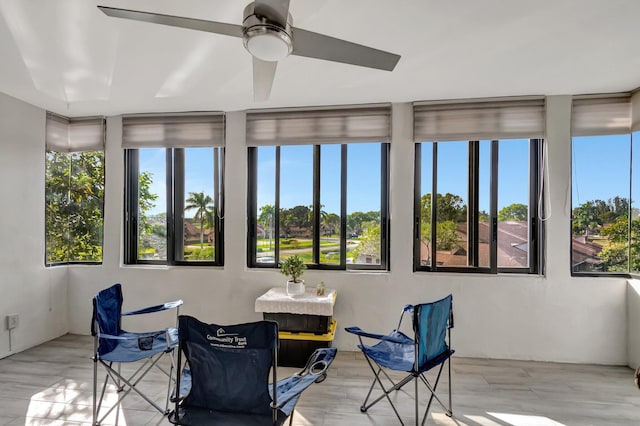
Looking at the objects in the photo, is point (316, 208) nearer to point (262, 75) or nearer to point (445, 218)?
point (445, 218)

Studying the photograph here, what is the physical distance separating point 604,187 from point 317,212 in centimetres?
289

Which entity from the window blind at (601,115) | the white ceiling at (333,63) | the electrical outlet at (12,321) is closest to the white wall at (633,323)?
the window blind at (601,115)

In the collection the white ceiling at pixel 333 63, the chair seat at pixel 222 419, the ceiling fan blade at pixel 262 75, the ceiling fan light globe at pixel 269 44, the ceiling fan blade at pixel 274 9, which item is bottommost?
the chair seat at pixel 222 419

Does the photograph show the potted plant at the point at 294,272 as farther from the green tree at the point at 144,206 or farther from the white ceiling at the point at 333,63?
the green tree at the point at 144,206

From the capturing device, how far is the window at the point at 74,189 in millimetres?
4023

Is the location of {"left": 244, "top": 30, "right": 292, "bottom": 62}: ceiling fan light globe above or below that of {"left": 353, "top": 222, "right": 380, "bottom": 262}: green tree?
above

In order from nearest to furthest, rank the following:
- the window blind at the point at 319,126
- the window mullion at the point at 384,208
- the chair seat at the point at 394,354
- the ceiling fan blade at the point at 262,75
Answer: the ceiling fan blade at the point at 262,75
the chair seat at the point at 394,354
the window blind at the point at 319,126
the window mullion at the point at 384,208

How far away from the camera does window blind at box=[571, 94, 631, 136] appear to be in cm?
335

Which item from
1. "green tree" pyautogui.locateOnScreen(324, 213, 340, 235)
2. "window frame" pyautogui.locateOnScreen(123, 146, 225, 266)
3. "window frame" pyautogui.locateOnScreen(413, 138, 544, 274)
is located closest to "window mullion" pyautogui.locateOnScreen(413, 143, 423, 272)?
"window frame" pyautogui.locateOnScreen(413, 138, 544, 274)

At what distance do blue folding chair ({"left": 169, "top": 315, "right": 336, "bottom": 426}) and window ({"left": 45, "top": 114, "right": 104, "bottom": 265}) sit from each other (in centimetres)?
322

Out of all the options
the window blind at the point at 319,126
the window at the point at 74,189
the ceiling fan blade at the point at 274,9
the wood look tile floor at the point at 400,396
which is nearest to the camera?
the ceiling fan blade at the point at 274,9

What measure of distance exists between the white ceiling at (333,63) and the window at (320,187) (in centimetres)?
26

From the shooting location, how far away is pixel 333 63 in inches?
108

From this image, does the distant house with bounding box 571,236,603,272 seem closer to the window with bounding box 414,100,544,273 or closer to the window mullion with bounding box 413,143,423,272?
the window with bounding box 414,100,544,273
